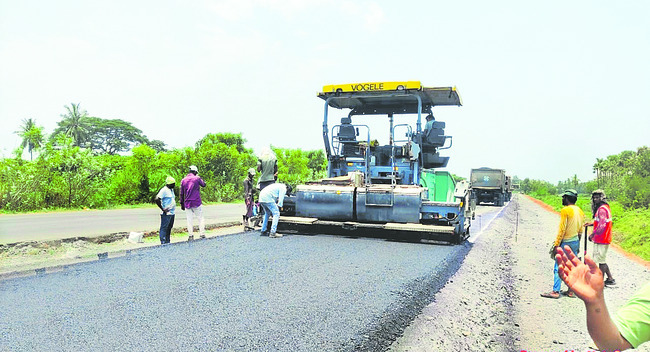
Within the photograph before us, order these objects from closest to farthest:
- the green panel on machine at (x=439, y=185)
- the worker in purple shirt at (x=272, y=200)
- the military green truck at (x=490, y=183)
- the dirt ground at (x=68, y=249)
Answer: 1. the dirt ground at (x=68, y=249)
2. the worker in purple shirt at (x=272, y=200)
3. the green panel on machine at (x=439, y=185)
4. the military green truck at (x=490, y=183)

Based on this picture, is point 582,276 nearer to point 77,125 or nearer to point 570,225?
point 570,225

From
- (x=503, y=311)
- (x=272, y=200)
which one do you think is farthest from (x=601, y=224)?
(x=272, y=200)

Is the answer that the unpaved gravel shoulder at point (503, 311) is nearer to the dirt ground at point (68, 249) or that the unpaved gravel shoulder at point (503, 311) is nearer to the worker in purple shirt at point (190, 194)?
the dirt ground at point (68, 249)

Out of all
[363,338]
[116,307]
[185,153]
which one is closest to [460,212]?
[363,338]

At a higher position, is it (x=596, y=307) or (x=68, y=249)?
(x=596, y=307)

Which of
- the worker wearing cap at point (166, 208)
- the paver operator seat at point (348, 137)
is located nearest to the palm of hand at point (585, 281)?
the paver operator seat at point (348, 137)

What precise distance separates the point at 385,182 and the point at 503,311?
4.68m

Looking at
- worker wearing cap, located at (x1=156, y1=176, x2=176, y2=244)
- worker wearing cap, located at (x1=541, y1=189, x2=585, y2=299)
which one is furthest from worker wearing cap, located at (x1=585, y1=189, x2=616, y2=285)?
worker wearing cap, located at (x1=156, y1=176, x2=176, y2=244)

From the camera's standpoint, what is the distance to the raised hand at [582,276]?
5.80ft

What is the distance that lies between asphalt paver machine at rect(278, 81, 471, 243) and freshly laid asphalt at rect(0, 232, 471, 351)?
4.73ft

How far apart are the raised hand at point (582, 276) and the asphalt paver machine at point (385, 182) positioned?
22.0ft

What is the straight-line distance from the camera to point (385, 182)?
988cm

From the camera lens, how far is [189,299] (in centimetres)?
465

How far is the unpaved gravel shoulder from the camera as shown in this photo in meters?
4.33
